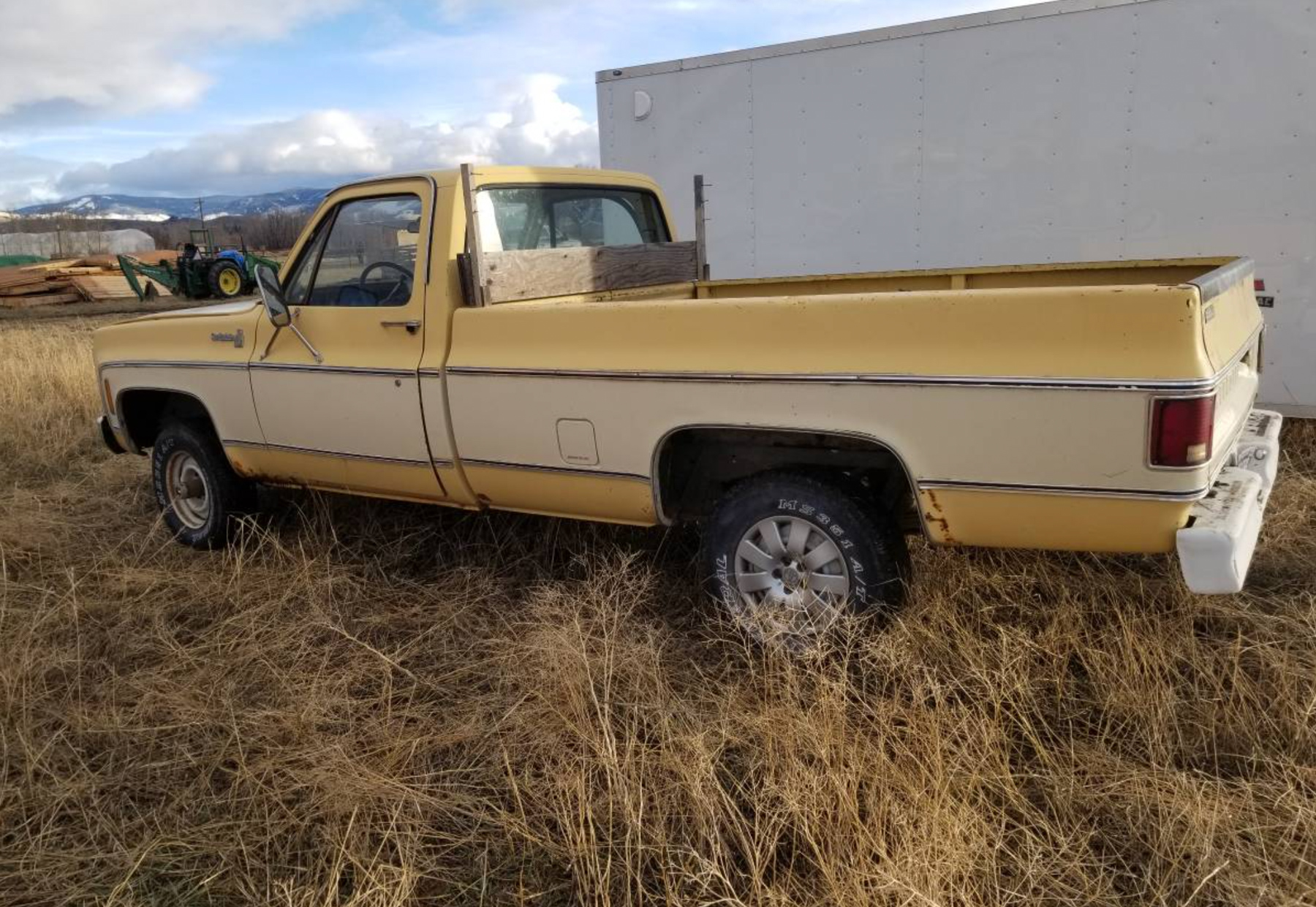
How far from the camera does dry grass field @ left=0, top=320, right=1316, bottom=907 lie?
2.41 m

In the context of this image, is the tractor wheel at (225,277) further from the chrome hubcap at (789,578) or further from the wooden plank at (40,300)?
the chrome hubcap at (789,578)

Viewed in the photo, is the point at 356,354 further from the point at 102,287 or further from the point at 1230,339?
the point at 102,287

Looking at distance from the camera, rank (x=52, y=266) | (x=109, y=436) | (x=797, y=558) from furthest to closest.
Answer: (x=52, y=266) < (x=109, y=436) < (x=797, y=558)

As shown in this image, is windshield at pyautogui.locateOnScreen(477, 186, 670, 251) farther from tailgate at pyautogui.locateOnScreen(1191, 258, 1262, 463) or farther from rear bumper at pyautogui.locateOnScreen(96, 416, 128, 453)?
rear bumper at pyautogui.locateOnScreen(96, 416, 128, 453)

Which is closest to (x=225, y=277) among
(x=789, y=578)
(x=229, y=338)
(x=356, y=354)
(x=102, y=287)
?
(x=102, y=287)

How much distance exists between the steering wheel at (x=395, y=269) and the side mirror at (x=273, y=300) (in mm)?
365

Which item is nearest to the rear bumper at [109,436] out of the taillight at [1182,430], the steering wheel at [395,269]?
the steering wheel at [395,269]

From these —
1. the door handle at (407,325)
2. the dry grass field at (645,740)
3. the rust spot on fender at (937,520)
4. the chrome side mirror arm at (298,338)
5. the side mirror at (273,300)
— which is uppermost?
the side mirror at (273,300)

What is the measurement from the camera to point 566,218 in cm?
460

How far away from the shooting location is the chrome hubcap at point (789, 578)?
3.36 meters

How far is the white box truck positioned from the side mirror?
3.34 meters

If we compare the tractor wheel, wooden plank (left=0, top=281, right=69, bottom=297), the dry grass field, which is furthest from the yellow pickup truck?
wooden plank (left=0, top=281, right=69, bottom=297)

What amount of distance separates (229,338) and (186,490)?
41.3 inches

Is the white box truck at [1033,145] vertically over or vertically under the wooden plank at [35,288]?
over
